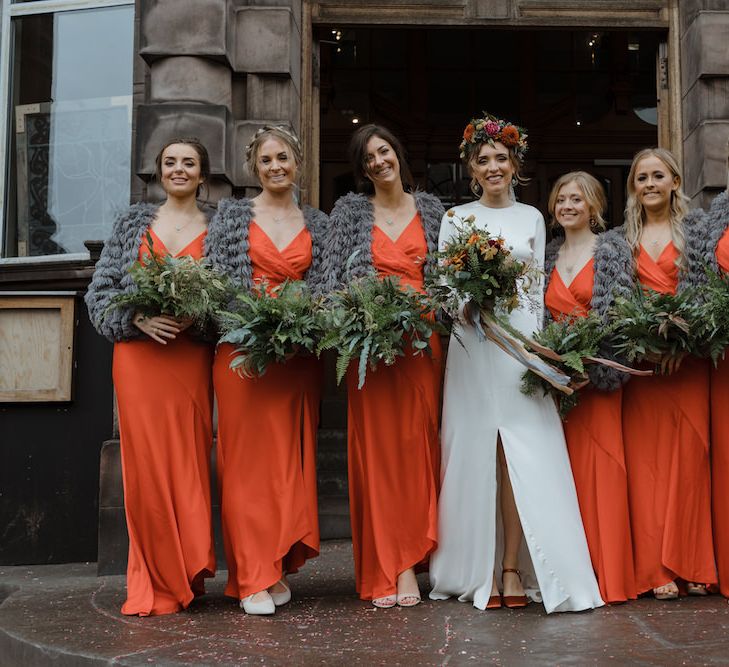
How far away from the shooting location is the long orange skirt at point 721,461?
5.14 meters

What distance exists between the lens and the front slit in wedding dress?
478 cm

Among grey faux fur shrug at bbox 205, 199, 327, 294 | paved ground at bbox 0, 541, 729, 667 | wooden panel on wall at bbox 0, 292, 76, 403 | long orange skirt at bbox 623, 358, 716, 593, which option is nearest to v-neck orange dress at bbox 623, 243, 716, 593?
long orange skirt at bbox 623, 358, 716, 593

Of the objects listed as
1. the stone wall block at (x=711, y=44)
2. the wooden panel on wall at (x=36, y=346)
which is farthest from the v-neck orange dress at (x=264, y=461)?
the stone wall block at (x=711, y=44)

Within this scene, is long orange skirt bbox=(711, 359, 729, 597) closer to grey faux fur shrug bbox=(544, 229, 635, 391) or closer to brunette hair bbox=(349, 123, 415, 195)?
grey faux fur shrug bbox=(544, 229, 635, 391)

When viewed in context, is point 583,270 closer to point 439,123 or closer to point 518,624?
point 518,624

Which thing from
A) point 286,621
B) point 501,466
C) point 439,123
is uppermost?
point 439,123

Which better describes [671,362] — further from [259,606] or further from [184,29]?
[184,29]

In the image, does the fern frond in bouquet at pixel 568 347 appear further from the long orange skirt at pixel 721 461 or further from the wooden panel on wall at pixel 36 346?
the wooden panel on wall at pixel 36 346

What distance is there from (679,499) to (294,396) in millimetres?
2072

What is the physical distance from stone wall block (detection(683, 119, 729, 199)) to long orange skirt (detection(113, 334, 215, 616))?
4.00 meters

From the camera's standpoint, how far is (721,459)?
17.0ft

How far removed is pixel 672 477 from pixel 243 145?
146 inches

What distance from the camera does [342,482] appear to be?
7773 millimetres

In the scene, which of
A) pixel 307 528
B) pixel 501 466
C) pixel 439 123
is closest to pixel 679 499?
pixel 501 466
